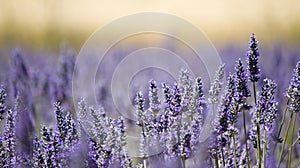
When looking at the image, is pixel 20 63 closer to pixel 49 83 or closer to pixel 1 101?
pixel 49 83

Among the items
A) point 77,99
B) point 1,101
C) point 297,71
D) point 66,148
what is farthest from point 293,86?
point 77,99

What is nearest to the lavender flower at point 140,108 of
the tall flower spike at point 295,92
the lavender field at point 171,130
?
the lavender field at point 171,130

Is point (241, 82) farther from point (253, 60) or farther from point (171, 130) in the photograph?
point (171, 130)

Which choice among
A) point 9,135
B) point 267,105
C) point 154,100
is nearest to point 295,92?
point 267,105

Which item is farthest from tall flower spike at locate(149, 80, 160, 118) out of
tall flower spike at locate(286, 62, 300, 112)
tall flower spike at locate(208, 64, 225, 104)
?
tall flower spike at locate(286, 62, 300, 112)

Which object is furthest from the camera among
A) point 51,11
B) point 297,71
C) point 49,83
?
point 51,11

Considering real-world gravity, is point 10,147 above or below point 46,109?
below

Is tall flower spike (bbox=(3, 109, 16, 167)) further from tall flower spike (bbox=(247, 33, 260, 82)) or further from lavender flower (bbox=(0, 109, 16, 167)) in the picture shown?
tall flower spike (bbox=(247, 33, 260, 82))

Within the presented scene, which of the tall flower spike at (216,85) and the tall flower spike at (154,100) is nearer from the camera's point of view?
the tall flower spike at (154,100)

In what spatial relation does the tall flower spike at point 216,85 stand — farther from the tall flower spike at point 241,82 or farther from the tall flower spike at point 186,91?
the tall flower spike at point 241,82
